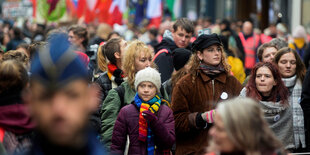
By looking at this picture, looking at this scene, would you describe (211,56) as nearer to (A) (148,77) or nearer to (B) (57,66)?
(A) (148,77)

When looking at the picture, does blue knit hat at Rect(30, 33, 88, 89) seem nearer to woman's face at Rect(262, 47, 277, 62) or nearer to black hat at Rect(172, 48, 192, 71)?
black hat at Rect(172, 48, 192, 71)

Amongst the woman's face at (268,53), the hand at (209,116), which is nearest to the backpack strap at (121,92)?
the hand at (209,116)

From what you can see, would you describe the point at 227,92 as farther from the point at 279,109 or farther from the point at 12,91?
the point at 12,91

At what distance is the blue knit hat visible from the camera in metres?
2.29

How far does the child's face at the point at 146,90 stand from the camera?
18.7 ft

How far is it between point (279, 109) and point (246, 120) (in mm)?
2812

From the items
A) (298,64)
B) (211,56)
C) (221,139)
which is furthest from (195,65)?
(221,139)

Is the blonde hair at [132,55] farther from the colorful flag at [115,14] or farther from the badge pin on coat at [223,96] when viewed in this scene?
the colorful flag at [115,14]

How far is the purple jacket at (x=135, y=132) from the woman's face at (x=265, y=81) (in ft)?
3.25

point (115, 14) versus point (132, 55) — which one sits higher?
point (115, 14)

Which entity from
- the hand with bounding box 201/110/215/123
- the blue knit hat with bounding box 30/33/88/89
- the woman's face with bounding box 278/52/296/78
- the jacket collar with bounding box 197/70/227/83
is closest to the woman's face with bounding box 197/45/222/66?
the jacket collar with bounding box 197/70/227/83

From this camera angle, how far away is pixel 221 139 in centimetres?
302

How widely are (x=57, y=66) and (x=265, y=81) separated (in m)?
3.80

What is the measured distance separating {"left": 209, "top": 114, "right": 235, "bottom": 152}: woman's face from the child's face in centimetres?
264
